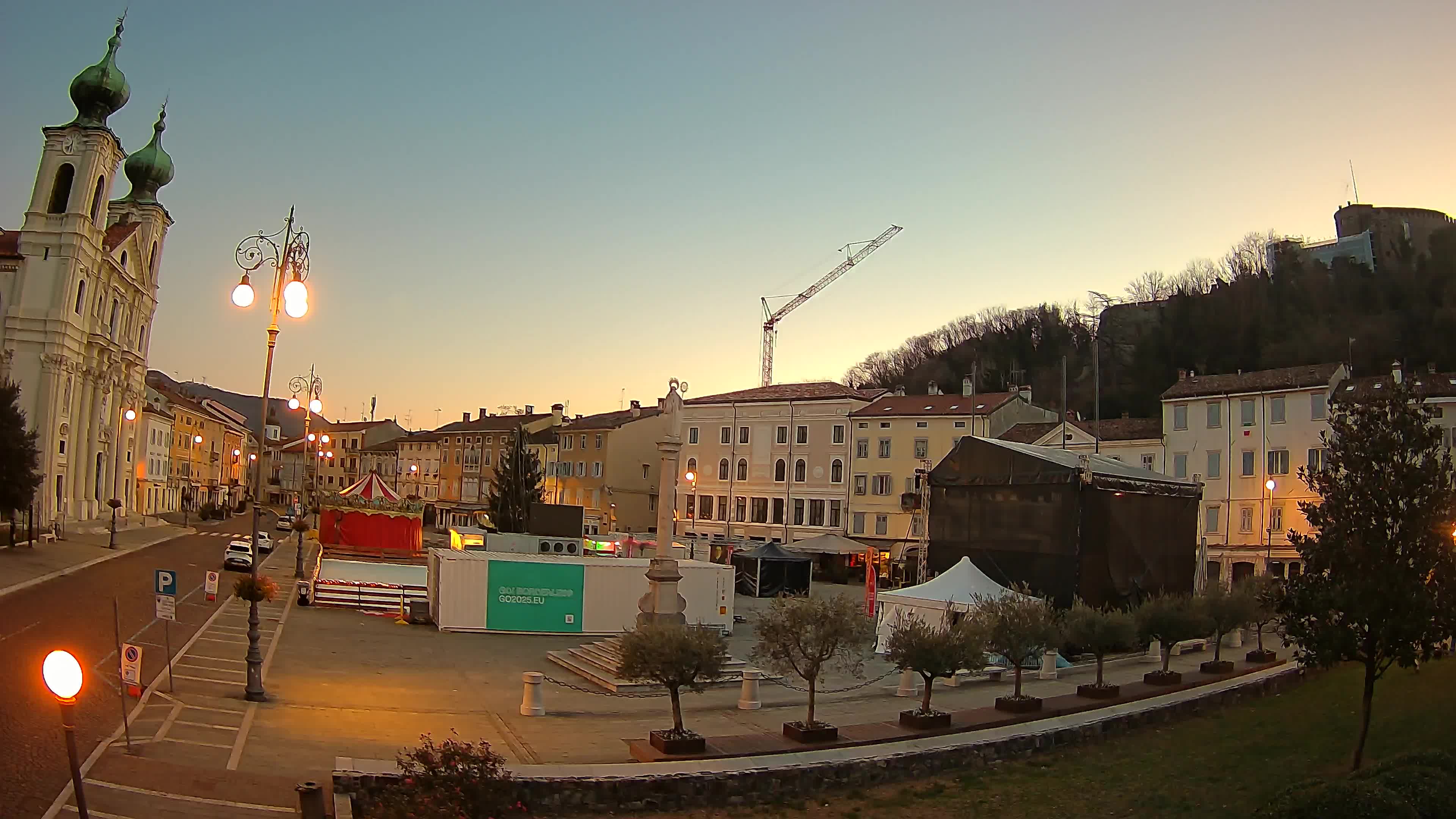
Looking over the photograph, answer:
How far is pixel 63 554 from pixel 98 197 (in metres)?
25.4

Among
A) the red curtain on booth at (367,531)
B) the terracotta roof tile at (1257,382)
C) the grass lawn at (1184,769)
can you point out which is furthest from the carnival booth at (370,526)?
the terracotta roof tile at (1257,382)

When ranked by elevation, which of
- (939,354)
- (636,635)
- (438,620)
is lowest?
(438,620)

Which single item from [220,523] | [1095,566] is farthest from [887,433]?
[220,523]

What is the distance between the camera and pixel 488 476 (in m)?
91.7

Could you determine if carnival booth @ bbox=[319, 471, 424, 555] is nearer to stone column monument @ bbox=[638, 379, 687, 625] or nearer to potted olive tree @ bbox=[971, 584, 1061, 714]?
stone column monument @ bbox=[638, 379, 687, 625]

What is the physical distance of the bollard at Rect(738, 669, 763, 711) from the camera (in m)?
19.5

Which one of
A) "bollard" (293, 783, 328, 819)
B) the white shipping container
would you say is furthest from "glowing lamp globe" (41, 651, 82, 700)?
the white shipping container

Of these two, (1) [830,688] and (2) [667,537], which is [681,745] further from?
(1) [830,688]

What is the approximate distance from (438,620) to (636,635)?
16908mm

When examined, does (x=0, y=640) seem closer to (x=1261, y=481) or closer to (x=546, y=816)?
(x=546, y=816)

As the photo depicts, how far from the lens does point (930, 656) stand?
16.8 metres

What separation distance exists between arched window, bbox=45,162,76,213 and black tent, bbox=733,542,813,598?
42.2 m

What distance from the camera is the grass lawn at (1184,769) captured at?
12.9 metres

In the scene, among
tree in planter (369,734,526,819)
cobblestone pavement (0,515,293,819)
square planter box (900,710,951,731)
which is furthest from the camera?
square planter box (900,710,951,731)
